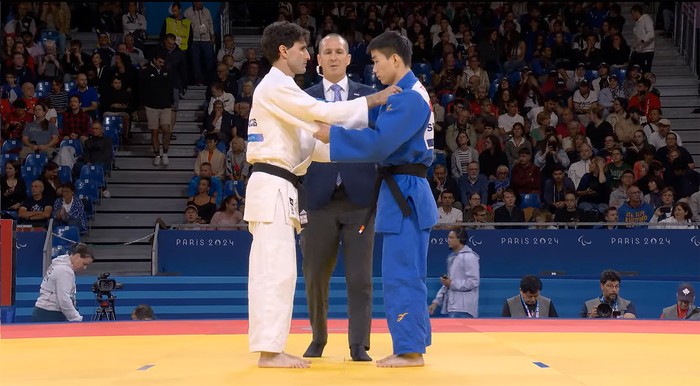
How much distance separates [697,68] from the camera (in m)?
17.8

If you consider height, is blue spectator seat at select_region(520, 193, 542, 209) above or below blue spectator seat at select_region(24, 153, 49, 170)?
below

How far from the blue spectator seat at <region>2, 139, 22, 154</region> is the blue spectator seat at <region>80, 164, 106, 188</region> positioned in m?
0.95

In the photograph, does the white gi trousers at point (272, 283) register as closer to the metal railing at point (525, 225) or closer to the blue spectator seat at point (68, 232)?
the metal railing at point (525, 225)

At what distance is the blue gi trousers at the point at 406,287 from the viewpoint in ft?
16.8

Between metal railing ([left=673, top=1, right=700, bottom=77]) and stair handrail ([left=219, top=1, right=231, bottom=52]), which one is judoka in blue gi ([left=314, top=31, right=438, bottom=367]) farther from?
metal railing ([left=673, top=1, right=700, bottom=77])

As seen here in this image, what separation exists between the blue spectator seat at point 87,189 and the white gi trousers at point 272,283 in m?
9.18

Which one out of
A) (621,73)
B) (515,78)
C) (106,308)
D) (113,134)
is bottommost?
(106,308)

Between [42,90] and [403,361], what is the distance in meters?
12.0

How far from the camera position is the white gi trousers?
16.8 ft

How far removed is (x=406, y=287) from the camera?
514cm

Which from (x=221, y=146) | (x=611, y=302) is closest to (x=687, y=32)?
(x=221, y=146)

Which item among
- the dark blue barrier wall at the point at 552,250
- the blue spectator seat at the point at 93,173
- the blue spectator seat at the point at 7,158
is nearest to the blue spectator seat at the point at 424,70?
the dark blue barrier wall at the point at 552,250

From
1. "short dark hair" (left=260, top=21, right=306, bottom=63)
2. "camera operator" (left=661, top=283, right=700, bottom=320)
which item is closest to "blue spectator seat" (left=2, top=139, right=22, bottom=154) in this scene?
"camera operator" (left=661, top=283, right=700, bottom=320)

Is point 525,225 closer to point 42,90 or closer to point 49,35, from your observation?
point 42,90
